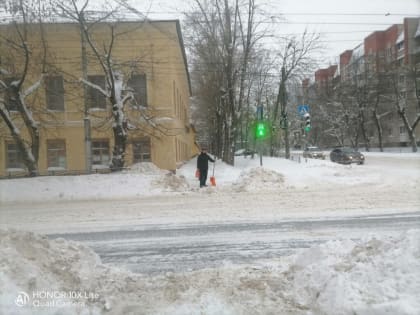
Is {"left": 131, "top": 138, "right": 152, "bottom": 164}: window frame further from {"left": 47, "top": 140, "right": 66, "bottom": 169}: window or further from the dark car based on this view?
the dark car

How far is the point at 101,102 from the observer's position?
22.4 meters

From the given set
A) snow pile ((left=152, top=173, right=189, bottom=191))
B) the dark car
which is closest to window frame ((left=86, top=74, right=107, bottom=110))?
snow pile ((left=152, top=173, right=189, bottom=191))

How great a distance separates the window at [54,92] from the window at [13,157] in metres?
3.96

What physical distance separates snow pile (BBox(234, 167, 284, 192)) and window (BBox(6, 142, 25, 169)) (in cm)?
1567

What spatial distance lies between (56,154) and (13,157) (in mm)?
2829

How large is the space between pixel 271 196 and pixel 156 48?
44.7 ft

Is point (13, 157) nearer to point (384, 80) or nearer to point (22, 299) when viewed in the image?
point (22, 299)

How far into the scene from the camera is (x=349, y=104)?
57219 mm

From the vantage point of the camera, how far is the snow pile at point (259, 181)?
1475 centimetres

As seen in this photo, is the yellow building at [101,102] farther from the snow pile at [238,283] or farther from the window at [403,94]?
the window at [403,94]

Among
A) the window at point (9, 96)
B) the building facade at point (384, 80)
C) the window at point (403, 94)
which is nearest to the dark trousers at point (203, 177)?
the window at point (9, 96)

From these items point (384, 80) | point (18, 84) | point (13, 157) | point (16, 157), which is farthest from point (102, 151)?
point (384, 80)

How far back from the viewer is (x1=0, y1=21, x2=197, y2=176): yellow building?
801 inches

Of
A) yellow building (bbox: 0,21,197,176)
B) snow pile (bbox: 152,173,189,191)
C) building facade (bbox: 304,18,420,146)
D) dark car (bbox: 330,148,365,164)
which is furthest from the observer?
building facade (bbox: 304,18,420,146)
